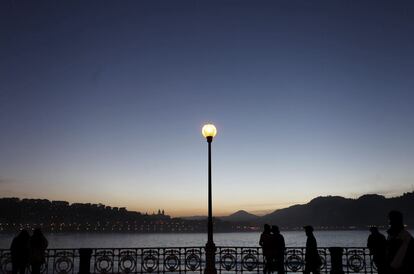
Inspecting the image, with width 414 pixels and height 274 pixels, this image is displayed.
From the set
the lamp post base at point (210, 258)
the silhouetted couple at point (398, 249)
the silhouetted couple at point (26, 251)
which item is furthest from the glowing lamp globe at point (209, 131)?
the silhouetted couple at point (398, 249)

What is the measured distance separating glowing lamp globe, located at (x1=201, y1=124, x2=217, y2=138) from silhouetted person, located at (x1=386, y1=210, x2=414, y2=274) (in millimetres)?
9118

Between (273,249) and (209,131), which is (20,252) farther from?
(273,249)

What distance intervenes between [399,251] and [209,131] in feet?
31.0

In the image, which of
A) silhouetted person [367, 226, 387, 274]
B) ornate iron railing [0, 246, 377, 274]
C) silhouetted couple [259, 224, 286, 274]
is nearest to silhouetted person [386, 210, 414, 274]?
silhouetted person [367, 226, 387, 274]

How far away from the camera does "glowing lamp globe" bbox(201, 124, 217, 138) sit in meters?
14.4

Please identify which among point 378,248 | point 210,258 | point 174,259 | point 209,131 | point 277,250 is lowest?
point 174,259

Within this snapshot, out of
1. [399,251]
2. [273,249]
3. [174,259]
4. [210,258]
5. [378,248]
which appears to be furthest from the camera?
[174,259]

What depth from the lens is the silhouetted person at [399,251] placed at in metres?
5.40

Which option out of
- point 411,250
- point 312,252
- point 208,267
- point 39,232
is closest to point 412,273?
point 411,250

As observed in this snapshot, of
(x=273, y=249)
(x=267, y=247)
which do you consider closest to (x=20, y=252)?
(x=267, y=247)

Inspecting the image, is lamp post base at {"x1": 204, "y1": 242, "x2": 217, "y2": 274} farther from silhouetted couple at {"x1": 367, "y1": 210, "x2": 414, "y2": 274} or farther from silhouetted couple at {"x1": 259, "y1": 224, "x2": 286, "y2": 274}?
silhouetted couple at {"x1": 367, "y1": 210, "x2": 414, "y2": 274}

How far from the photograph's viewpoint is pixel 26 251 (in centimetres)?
1333

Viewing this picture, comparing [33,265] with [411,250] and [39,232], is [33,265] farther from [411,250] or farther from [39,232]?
[411,250]

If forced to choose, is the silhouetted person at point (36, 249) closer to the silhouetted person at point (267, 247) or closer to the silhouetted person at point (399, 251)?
the silhouetted person at point (267, 247)
